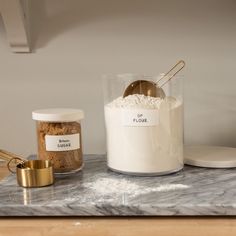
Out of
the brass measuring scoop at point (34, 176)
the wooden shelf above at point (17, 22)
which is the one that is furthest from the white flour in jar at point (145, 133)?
the wooden shelf above at point (17, 22)

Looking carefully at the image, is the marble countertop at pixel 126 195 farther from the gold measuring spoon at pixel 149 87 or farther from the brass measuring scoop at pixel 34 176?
the gold measuring spoon at pixel 149 87

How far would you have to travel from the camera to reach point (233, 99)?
1.24 metres

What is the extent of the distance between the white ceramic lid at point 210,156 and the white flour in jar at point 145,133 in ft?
0.25

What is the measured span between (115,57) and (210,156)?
355mm

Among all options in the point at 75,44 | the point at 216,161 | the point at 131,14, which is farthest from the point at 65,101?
the point at 216,161

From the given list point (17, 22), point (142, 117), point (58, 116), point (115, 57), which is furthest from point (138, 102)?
point (17, 22)

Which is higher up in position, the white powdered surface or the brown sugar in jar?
the white powdered surface

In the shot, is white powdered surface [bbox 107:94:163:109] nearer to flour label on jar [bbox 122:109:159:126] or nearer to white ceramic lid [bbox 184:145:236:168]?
flour label on jar [bbox 122:109:159:126]

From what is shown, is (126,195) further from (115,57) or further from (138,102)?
(115,57)

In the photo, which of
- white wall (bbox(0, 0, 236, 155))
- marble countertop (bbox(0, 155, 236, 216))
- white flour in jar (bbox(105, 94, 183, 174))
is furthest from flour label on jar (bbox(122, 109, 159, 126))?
white wall (bbox(0, 0, 236, 155))

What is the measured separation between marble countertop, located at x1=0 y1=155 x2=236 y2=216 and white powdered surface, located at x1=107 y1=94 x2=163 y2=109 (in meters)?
0.15

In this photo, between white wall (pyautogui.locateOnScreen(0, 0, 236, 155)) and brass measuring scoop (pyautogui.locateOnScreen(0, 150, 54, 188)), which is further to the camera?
white wall (pyautogui.locateOnScreen(0, 0, 236, 155))

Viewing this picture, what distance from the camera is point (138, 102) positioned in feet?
3.23

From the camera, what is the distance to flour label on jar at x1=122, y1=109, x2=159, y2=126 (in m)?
0.97
